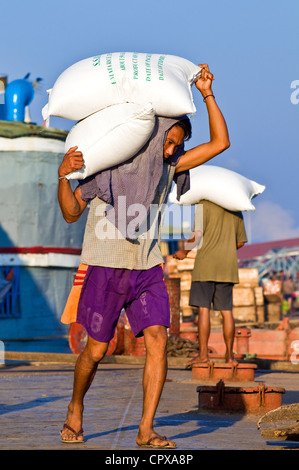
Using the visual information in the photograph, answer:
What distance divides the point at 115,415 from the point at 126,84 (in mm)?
2208

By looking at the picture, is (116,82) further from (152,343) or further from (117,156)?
(152,343)

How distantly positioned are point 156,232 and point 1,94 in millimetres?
15552

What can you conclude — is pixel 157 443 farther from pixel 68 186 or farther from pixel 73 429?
pixel 68 186

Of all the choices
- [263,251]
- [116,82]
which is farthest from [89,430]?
[263,251]

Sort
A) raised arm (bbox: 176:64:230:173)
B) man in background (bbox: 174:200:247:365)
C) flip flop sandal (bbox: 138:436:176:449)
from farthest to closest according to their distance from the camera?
man in background (bbox: 174:200:247:365) < raised arm (bbox: 176:64:230:173) < flip flop sandal (bbox: 138:436:176:449)

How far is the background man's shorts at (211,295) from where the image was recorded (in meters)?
9.41

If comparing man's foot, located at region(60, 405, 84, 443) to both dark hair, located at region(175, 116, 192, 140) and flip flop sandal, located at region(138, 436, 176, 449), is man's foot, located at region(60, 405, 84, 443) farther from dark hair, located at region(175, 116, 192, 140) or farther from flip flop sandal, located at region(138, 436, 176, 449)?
dark hair, located at region(175, 116, 192, 140)

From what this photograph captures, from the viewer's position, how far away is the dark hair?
5.05 metres

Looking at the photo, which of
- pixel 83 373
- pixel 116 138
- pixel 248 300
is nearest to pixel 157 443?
pixel 83 373

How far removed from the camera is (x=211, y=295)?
31.2ft

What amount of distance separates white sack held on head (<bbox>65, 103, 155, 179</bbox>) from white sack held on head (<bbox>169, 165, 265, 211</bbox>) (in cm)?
437

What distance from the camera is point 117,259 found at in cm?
480

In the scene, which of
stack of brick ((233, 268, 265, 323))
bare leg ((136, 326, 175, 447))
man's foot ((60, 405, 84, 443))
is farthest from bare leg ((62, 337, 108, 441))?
stack of brick ((233, 268, 265, 323))

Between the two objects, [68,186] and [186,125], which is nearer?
[68,186]
